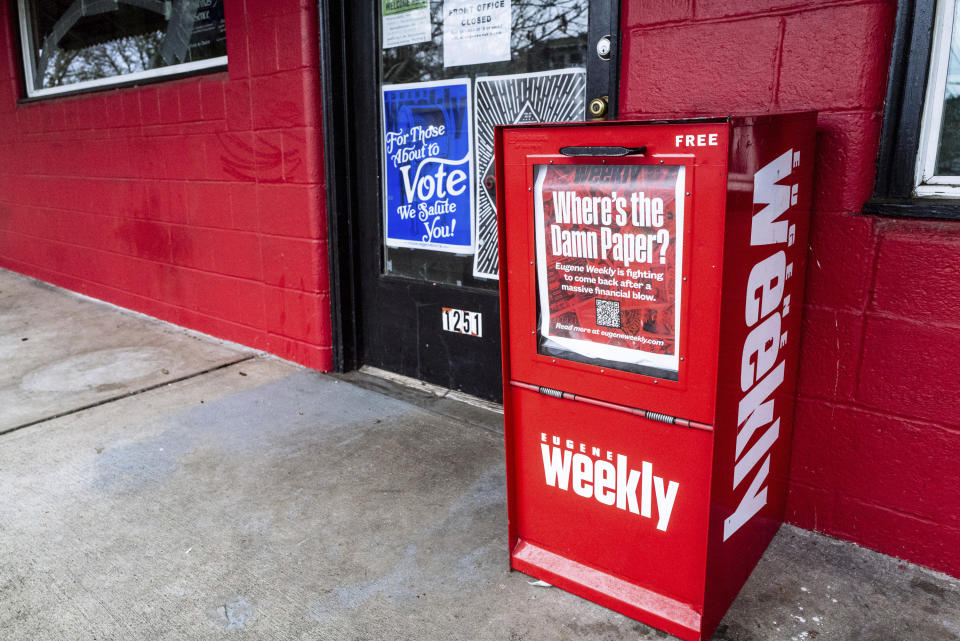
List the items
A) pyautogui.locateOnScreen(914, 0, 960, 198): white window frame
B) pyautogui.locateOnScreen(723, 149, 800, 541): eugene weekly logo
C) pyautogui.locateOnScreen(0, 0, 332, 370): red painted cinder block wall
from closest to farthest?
pyautogui.locateOnScreen(723, 149, 800, 541): eugene weekly logo
pyautogui.locateOnScreen(914, 0, 960, 198): white window frame
pyautogui.locateOnScreen(0, 0, 332, 370): red painted cinder block wall

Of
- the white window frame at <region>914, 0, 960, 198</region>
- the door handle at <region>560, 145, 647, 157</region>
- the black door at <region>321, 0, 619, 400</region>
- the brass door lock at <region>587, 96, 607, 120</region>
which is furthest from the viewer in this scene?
the black door at <region>321, 0, 619, 400</region>

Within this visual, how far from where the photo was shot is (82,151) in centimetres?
489

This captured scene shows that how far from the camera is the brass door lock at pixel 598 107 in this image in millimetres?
2400

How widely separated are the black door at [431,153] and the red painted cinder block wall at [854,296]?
0.60m

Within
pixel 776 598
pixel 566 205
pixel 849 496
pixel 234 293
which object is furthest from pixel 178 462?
pixel 849 496

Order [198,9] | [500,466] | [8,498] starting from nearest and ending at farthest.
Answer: [8,498] → [500,466] → [198,9]

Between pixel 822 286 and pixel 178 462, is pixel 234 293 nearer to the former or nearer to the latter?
pixel 178 462

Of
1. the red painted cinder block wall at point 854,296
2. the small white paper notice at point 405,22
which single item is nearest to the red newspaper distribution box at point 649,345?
the red painted cinder block wall at point 854,296

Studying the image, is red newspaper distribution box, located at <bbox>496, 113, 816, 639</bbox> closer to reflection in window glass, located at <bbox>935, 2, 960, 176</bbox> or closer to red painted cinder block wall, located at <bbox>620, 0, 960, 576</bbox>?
red painted cinder block wall, located at <bbox>620, 0, 960, 576</bbox>

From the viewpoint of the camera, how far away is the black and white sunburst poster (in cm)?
259

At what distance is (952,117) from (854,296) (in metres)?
0.52

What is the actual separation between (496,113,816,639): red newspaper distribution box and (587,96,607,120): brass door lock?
0.74m

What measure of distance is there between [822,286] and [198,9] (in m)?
3.58

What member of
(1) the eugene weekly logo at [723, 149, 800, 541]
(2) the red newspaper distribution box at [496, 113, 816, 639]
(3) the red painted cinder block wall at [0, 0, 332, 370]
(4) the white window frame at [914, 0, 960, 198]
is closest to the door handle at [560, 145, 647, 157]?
(2) the red newspaper distribution box at [496, 113, 816, 639]
